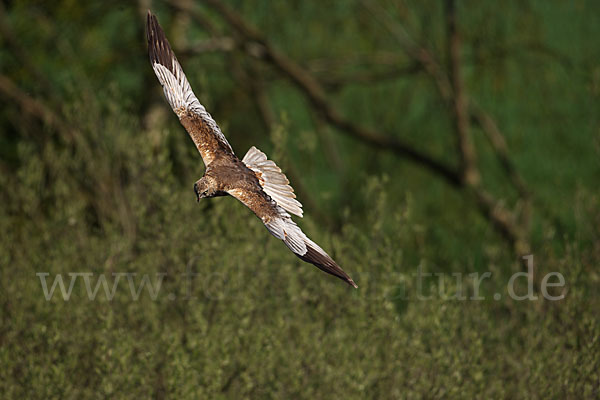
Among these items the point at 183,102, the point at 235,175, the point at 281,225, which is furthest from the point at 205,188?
the point at 183,102

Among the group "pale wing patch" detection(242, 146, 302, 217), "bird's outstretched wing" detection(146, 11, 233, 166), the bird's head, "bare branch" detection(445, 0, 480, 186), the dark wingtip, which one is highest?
"bare branch" detection(445, 0, 480, 186)

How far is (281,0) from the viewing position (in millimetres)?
9969

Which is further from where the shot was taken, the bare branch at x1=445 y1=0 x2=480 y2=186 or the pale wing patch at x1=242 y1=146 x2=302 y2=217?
the bare branch at x1=445 y1=0 x2=480 y2=186

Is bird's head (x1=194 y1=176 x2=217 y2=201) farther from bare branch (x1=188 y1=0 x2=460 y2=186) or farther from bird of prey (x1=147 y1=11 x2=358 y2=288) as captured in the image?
bare branch (x1=188 y1=0 x2=460 y2=186)

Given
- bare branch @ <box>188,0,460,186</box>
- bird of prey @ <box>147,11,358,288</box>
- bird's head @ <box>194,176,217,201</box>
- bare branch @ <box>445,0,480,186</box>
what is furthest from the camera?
bare branch @ <box>188,0,460,186</box>

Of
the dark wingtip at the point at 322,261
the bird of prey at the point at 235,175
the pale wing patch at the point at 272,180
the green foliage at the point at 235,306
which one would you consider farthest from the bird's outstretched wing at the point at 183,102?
the dark wingtip at the point at 322,261

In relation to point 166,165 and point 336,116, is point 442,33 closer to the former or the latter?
point 336,116

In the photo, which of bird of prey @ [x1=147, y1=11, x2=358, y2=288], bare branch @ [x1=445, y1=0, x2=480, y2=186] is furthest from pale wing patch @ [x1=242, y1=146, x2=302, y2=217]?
bare branch @ [x1=445, y1=0, x2=480, y2=186]

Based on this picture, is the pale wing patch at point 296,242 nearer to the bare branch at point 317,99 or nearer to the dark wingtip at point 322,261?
the dark wingtip at point 322,261

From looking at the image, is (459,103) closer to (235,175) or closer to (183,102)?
(183,102)

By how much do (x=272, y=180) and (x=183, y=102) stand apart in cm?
80

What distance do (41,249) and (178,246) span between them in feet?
5.08

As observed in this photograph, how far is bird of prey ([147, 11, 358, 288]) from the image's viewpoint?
400 cm

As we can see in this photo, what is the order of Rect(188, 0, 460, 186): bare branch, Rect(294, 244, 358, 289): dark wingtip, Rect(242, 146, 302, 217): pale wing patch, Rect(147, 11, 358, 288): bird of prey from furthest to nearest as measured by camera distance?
1. Rect(188, 0, 460, 186): bare branch
2. Rect(242, 146, 302, 217): pale wing patch
3. Rect(147, 11, 358, 288): bird of prey
4. Rect(294, 244, 358, 289): dark wingtip
